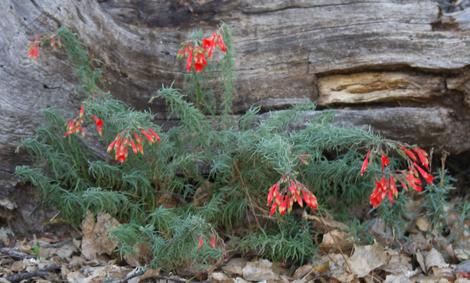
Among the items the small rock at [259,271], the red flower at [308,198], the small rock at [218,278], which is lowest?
the small rock at [259,271]

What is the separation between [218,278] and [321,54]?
1755mm

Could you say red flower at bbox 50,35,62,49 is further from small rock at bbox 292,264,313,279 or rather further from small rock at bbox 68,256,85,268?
small rock at bbox 292,264,313,279

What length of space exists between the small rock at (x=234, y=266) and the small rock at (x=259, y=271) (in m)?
0.05

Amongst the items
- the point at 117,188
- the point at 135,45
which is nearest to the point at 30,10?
the point at 135,45

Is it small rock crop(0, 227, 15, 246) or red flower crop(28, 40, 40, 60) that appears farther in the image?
small rock crop(0, 227, 15, 246)

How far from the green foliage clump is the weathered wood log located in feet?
1.29

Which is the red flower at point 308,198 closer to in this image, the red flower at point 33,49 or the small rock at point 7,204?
the red flower at point 33,49

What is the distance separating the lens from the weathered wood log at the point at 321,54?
4129mm

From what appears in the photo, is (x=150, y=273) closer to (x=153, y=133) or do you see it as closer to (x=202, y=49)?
(x=153, y=133)

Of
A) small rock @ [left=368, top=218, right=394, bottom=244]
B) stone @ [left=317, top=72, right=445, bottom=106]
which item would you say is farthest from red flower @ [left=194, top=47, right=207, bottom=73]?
small rock @ [left=368, top=218, right=394, bottom=244]

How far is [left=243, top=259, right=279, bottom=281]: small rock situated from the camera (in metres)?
3.37

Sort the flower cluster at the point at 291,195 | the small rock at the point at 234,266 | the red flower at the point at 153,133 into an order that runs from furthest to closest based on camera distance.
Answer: the small rock at the point at 234,266
the red flower at the point at 153,133
the flower cluster at the point at 291,195

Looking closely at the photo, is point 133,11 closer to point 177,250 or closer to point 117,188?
point 117,188

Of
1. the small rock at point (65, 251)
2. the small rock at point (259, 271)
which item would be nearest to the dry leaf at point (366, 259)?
the small rock at point (259, 271)
